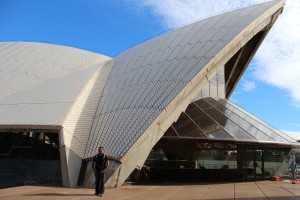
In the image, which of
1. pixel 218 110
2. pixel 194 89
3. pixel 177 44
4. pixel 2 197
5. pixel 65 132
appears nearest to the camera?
pixel 2 197

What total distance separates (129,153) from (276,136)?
28.4ft

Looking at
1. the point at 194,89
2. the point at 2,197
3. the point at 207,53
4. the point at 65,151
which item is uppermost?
the point at 207,53

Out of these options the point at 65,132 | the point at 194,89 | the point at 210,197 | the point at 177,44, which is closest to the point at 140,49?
the point at 177,44

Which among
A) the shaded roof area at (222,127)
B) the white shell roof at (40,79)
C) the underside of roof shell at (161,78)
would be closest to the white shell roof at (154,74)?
the underside of roof shell at (161,78)

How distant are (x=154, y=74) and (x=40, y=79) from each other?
20.7 feet

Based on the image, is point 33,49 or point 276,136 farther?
point 33,49

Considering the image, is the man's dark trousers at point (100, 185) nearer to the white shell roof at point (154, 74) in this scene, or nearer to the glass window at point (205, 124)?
the white shell roof at point (154, 74)

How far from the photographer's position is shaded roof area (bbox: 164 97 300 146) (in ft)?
51.3

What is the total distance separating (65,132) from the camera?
523 inches

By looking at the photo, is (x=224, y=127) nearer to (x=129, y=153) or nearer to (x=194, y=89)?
(x=194, y=89)

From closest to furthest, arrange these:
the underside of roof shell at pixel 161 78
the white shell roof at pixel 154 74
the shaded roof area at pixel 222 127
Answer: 1. the underside of roof shell at pixel 161 78
2. the white shell roof at pixel 154 74
3. the shaded roof area at pixel 222 127

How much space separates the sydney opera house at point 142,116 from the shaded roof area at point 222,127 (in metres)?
0.05

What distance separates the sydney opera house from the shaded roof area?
0.05 meters

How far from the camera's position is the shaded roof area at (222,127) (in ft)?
51.3
